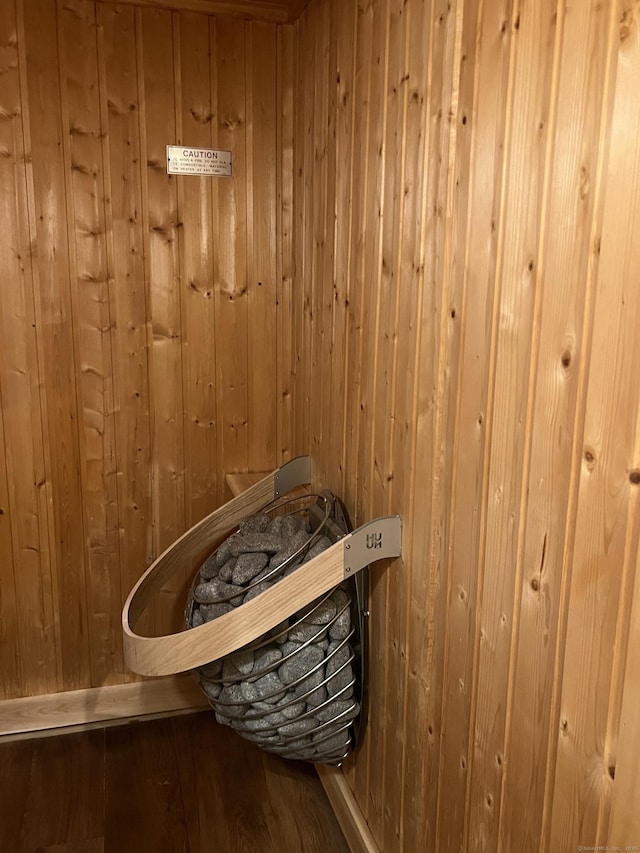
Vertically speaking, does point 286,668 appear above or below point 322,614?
below

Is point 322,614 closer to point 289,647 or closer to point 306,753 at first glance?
point 289,647

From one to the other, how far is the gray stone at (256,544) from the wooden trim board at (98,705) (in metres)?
0.95

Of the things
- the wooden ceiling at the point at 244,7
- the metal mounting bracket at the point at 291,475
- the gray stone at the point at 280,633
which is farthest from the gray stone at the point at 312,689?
the wooden ceiling at the point at 244,7

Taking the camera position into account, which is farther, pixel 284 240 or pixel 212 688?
pixel 284 240

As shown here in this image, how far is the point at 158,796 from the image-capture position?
2.20m

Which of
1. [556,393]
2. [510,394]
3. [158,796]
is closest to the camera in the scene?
[556,393]

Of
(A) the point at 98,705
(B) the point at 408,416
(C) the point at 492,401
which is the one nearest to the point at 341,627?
(B) the point at 408,416

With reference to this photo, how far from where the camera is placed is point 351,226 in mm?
1838

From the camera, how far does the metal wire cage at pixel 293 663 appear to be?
175 centimetres

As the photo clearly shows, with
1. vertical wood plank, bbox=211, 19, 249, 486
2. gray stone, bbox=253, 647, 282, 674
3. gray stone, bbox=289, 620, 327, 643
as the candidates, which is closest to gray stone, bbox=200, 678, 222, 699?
gray stone, bbox=253, 647, 282, 674

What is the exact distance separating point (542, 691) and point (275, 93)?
6.53ft

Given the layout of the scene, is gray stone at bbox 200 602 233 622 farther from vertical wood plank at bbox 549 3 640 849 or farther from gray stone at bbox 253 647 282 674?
vertical wood plank at bbox 549 3 640 849

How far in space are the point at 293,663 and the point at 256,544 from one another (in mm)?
306

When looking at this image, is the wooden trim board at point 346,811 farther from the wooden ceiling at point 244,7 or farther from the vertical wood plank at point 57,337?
the wooden ceiling at point 244,7
